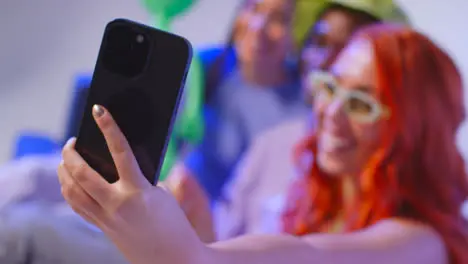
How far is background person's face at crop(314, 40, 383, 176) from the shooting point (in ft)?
2.58

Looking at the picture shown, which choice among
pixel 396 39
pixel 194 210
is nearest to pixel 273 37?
pixel 396 39

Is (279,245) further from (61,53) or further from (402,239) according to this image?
(61,53)

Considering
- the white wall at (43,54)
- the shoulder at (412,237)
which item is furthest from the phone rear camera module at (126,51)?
the white wall at (43,54)

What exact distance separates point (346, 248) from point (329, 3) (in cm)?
66

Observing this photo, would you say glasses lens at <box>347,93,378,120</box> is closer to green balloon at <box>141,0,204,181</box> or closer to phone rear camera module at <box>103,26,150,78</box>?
phone rear camera module at <box>103,26,150,78</box>

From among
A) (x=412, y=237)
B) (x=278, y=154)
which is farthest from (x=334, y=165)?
(x=278, y=154)

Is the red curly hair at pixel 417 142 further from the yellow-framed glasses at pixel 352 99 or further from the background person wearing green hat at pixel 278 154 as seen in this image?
the background person wearing green hat at pixel 278 154

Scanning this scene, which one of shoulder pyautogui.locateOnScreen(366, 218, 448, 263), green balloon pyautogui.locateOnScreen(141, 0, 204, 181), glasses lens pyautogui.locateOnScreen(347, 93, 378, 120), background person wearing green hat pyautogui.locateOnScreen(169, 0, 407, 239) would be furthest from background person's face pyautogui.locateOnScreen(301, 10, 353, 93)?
shoulder pyautogui.locateOnScreen(366, 218, 448, 263)

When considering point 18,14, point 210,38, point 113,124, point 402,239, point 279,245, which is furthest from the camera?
point 18,14

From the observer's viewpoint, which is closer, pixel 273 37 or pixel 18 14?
pixel 273 37

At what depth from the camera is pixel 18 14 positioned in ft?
5.94

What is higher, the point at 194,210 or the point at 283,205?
the point at 194,210

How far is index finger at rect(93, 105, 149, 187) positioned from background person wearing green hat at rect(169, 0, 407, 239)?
2.19 feet

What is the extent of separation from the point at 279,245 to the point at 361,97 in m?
0.30
